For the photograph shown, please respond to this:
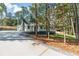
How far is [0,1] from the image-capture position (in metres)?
4.10

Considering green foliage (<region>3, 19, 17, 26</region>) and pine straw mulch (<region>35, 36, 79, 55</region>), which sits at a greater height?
green foliage (<region>3, 19, 17, 26</region>)

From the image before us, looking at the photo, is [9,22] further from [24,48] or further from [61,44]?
[61,44]

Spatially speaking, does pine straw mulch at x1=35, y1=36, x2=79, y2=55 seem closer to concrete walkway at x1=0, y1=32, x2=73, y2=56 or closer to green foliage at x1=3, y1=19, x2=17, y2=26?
concrete walkway at x1=0, y1=32, x2=73, y2=56

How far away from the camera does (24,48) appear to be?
438 centimetres

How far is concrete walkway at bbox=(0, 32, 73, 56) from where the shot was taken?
425 centimetres

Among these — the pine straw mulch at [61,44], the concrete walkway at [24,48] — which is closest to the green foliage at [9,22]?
the concrete walkway at [24,48]

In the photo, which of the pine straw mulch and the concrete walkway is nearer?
the concrete walkway

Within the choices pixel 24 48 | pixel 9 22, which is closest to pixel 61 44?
pixel 24 48

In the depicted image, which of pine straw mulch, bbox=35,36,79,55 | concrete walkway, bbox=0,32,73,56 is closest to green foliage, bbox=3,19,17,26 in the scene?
concrete walkway, bbox=0,32,73,56

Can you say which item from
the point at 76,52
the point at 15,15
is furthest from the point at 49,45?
the point at 15,15

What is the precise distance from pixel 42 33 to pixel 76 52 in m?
0.79

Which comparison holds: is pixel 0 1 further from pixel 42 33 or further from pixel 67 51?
pixel 67 51

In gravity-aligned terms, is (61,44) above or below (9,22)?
below

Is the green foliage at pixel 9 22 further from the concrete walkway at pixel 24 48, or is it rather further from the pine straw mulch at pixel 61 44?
the pine straw mulch at pixel 61 44
